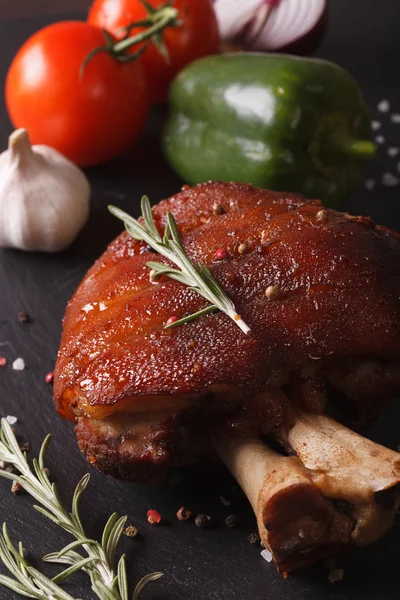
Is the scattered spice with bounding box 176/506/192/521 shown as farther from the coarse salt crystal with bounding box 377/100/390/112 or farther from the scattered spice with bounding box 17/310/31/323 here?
the coarse salt crystal with bounding box 377/100/390/112

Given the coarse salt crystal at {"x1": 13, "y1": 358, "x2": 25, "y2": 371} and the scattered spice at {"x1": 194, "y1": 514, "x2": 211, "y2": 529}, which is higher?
the coarse salt crystal at {"x1": 13, "y1": 358, "x2": 25, "y2": 371}

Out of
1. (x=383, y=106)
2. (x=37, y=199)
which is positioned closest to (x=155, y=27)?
(x=37, y=199)

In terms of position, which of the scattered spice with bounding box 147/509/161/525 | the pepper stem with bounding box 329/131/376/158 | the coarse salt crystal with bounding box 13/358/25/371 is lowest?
the scattered spice with bounding box 147/509/161/525

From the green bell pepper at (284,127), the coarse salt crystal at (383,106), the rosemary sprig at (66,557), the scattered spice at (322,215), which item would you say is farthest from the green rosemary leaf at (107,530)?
the coarse salt crystal at (383,106)

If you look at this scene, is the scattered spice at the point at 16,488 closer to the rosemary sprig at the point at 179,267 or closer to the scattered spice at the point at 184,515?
the scattered spice at the point at 184,515

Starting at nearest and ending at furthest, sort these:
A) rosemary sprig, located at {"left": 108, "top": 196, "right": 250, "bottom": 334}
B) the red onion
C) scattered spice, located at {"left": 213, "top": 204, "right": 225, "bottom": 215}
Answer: rosemary sprig, located at {"left": 108, "top": 196, "right": 250, "bottom": 334}, scattered spice, located at {"left": 213, "top": 204, "right": 225, "bottom": 215}, the red onion

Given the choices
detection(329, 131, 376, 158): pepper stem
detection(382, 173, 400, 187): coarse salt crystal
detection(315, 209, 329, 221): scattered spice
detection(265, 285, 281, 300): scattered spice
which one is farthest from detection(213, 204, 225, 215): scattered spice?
detection(382, 173, 400, 187): coarse salt crystal

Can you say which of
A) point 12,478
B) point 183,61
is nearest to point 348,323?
point 12,478
